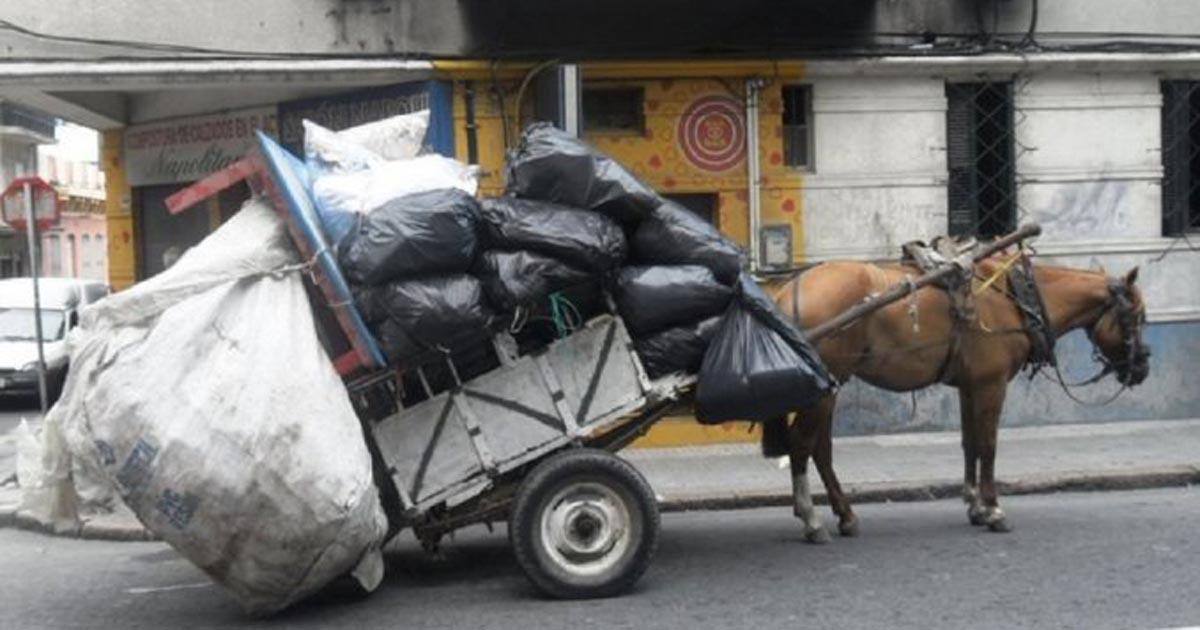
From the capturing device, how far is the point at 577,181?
24.5 ft

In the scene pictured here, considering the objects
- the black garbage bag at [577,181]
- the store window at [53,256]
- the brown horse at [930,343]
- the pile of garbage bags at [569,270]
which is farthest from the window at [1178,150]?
the store window at [53,256]

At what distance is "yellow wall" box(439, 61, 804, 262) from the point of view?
12953 mm

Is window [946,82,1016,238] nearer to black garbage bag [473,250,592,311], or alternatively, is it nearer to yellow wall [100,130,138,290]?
A: black garbage bag [473,250,592,311]

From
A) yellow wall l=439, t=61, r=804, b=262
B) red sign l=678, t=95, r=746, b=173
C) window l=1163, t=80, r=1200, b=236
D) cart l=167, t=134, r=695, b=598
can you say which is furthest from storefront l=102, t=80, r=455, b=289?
window l=1163, t=80, r=1200, b=236

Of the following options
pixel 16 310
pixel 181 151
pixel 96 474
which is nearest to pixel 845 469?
pixel 96 474

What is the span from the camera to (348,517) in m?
6.49

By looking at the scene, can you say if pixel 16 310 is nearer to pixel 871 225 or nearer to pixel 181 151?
pixel 181 151

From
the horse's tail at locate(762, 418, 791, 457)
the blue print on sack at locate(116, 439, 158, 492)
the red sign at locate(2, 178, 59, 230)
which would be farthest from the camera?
the red sign at locate(2, 178, 59, 230)

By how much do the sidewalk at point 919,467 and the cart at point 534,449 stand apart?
2.92 m

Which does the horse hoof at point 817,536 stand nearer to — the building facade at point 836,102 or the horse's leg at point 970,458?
the horse's leg at point 970,458

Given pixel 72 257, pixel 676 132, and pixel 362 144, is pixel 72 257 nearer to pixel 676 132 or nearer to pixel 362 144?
pixel 676 132

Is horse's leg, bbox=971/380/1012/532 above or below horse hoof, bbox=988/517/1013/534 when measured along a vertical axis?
above

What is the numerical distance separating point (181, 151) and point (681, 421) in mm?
6026

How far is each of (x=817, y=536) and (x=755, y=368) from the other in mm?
1771
